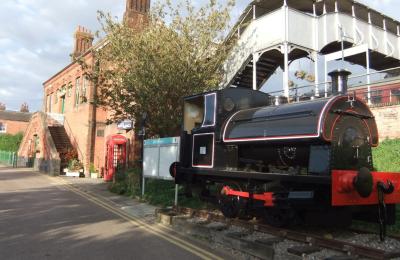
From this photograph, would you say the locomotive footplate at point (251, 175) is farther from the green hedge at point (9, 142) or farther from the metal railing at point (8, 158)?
the green hedge at point (9, 142)

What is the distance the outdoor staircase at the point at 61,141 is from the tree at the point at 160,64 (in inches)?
542

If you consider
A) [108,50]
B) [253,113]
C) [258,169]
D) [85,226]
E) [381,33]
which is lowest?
[85,226]

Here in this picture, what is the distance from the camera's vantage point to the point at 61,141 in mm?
32469

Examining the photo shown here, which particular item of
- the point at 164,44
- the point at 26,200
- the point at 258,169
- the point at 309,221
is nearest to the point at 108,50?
the point at 164,44

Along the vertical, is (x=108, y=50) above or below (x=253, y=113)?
above

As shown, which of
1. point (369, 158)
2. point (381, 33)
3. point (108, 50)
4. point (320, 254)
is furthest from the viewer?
point (381, 33)

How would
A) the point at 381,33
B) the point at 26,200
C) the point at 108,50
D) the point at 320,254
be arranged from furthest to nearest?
1. the point at 381,33
2. the point at 108,50
3. the point at 26,200
4. the point at 320,254

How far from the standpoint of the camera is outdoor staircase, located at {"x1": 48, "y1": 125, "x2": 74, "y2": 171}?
95.7 feet

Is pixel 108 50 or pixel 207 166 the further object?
pixel 108 50

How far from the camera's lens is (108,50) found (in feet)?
53.5

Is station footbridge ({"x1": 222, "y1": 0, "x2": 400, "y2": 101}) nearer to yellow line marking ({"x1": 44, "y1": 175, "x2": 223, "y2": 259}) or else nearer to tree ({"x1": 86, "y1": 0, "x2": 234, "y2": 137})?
tree ({"x1": 86, "y1": 0, "x2": 234, "y2": 137})

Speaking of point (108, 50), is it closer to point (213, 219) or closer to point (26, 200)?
point (26, 200)

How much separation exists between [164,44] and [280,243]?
32.6 ft

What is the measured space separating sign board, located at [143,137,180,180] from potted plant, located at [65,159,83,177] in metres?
13.5
